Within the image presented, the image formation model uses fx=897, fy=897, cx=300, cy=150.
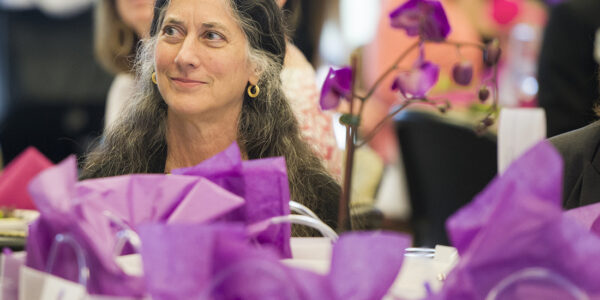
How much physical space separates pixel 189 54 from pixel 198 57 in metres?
0.02

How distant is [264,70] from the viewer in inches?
58.9

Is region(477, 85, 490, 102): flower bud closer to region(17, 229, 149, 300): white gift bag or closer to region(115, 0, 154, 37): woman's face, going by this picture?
region(17, 229, 149, 300): white gift bag

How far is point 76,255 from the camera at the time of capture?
0.84 metres

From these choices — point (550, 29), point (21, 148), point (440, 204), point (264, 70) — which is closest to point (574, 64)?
point (550, 29)

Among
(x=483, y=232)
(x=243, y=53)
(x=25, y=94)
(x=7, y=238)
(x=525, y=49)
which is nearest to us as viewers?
(x=483, y=232)

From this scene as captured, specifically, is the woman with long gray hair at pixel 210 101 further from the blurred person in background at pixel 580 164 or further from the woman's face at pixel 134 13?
the woman's face at pixel 134 13

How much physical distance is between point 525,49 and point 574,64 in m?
1.47

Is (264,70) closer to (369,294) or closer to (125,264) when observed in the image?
(125,264)

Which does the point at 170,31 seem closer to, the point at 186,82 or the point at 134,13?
the point at 186,82

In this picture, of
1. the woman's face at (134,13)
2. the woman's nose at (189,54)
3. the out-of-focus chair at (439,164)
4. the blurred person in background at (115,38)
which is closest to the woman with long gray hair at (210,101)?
the woman's nose at (189,54)

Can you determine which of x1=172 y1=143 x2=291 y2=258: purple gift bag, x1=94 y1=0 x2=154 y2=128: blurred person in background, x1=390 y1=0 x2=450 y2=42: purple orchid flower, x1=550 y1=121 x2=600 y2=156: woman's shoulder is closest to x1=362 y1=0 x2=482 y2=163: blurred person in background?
x1=94 y1=0 x2=154 y2=128: blurred person in background

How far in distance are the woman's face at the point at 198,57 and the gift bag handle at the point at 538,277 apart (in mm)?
807

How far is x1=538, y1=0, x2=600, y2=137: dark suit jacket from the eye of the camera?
3.09 m

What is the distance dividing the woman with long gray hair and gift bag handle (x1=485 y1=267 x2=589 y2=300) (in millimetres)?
787
